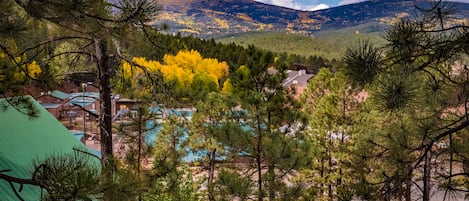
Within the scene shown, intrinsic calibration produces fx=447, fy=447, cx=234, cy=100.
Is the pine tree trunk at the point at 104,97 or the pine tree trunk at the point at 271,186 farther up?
the pine tree trunk at the point at 104,97

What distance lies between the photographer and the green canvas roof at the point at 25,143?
4102 mm

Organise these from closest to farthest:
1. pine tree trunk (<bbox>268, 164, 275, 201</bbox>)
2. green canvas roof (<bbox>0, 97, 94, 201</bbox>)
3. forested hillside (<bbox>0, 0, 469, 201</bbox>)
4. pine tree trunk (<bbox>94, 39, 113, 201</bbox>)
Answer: forested hillside (<bbox>0, 0, 469, 201</bbox>)
green canvas roof (<bbox>0, 97, 94, 201</bbox>)
pine tree trunk (<bbox>94, 39, 113, 201</bbox>)
pine tree trunk (<bbox>268, 164, 275, 201</bbox>)

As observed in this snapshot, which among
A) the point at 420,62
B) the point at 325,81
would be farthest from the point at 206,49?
the point at 420,62

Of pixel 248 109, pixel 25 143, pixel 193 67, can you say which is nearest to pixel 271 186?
pixel 248 109

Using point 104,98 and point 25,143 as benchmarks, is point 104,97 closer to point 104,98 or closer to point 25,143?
point 104,98

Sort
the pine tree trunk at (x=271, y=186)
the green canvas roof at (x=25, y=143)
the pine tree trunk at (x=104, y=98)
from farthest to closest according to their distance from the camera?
the pine tree trunk at (x=271, y=186), the pine tree trunk at (x=104, y=98), the green canvas roof at (x=25, y=143)

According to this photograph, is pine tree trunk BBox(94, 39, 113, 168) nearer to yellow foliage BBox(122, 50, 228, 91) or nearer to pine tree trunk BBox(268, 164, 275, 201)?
pine tree trunk BBox(268, 164, 275, 201)

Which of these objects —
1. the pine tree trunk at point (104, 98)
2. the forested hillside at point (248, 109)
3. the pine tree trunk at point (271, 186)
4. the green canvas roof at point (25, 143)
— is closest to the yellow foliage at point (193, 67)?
the forested hillside at point (248, 109)

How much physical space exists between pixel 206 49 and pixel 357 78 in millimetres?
40258

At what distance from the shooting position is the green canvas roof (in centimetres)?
410

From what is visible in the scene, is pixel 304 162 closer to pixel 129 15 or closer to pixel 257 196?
pixel 257 196

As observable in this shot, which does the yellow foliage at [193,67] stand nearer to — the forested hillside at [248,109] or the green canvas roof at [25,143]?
the forested hillside at [248,109]

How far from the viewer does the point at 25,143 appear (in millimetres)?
5160

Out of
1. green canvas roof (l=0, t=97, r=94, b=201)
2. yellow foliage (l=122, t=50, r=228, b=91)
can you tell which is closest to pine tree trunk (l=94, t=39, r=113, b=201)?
green canvas roof (l=0, t=97, r=94, b=201)
